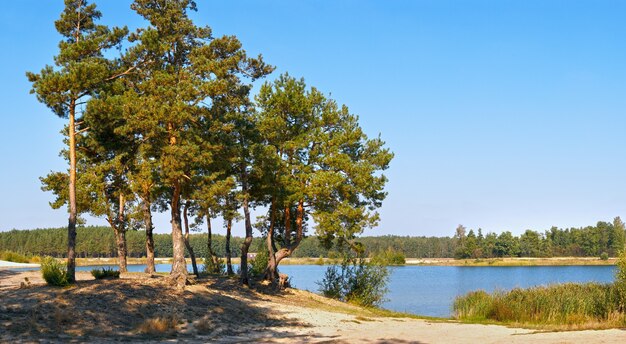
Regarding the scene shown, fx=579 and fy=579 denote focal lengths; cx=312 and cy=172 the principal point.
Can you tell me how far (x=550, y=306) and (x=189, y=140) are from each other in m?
17.8

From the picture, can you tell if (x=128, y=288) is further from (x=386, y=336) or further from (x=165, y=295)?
(x=386, y=336)

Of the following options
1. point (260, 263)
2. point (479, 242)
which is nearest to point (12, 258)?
point (260, 263)

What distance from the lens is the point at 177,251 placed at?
954 inches

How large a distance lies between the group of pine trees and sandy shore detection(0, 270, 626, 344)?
2254 millimetres

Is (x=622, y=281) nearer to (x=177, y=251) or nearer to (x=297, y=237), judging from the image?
(x=297, y=237)

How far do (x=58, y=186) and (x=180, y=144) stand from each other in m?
10.6

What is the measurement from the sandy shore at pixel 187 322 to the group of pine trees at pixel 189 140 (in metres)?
2.25

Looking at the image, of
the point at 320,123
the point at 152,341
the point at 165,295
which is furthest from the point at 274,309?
the point at 320,123

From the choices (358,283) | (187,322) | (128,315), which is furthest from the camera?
(358,283)

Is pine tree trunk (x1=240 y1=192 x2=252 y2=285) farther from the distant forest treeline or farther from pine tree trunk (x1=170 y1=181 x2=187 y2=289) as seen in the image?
the distant forest treeline

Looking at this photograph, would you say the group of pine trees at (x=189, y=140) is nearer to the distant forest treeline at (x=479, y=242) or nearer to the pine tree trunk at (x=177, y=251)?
the pine tree trunk at (x=177, y=251)

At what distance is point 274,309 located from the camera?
2297 centimetres

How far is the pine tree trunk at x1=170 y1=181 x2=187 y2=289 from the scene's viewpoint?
23.3 metres

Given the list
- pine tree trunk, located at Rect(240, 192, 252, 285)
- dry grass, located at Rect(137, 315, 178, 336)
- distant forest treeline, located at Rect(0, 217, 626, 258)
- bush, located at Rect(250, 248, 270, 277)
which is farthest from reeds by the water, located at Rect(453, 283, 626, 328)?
distant forest treeline, located at Rect(0, 217, 626, 258)
